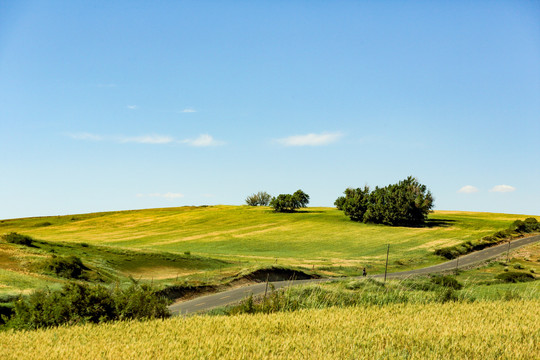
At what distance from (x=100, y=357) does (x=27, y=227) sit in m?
129

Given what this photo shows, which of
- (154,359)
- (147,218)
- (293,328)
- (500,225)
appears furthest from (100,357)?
(147,218)

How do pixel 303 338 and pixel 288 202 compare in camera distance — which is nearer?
pixel 303 338

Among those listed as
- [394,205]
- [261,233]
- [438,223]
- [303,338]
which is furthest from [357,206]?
[303,338]

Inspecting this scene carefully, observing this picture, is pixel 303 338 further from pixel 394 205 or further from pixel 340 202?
pixel 340 202

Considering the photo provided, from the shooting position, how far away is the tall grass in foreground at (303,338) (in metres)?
8.90

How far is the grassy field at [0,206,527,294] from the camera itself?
50438 millimetres

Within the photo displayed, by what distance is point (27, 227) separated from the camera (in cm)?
12169

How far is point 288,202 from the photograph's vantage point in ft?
454

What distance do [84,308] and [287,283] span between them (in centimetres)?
2963

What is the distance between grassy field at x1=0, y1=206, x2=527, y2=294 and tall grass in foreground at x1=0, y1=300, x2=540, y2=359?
22265 millimetres

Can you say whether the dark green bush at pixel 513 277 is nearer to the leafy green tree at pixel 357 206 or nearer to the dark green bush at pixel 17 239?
the dark green bush at pixel 17 239

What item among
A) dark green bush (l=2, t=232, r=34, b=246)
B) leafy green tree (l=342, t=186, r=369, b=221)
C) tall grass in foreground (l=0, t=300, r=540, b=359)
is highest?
leafy green tree (l=342, t=186, r=369, b=221)

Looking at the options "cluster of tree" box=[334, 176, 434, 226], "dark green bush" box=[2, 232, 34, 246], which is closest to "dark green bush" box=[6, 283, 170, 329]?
"dark green bush" box=[2, 232, 34, 246]

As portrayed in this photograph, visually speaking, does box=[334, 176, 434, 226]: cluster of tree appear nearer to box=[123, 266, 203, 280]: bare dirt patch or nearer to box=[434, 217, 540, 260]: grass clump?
box=[434, 217, 540, 260]: grass clump
